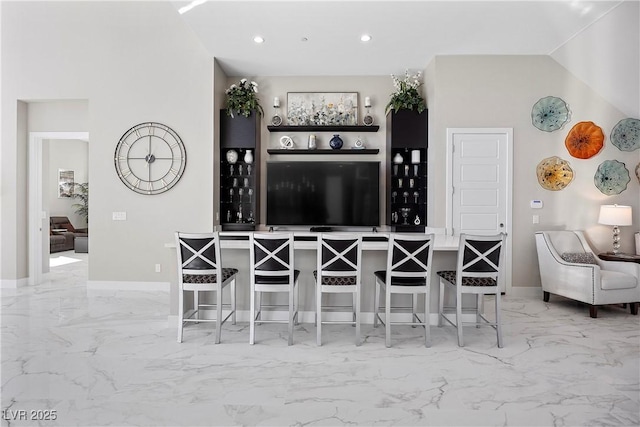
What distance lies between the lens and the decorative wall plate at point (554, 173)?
4883 millimetres

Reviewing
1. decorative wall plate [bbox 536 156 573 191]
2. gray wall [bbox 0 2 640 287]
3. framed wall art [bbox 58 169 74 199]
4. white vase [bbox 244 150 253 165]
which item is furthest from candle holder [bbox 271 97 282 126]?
framed wall art [bbox 58 169 74 199]

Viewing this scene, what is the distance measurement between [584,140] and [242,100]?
476 centimetres

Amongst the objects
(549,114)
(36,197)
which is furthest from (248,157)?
(549,114)

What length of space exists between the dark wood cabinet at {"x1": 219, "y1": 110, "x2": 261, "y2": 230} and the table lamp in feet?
15.4

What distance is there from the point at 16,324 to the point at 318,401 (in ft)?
11.1

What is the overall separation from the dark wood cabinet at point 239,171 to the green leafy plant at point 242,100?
85 mm

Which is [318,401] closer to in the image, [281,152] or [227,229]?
[227,229]

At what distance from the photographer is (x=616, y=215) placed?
14.8 feet

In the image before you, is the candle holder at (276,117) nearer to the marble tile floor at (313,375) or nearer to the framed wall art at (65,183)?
the marble tile floor at (313,375)

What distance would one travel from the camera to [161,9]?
16.6ft

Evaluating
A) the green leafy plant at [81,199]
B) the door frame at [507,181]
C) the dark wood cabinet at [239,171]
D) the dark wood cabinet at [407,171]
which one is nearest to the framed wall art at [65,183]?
the green leafy plant at [81,199]

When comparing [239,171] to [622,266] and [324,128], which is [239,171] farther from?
[622,266]

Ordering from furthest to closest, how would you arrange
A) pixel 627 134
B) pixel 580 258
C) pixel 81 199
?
1. pixel 81 199
2. pixel 627 134
3. pixel 580 258

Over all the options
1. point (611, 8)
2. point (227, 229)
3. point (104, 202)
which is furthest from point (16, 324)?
point (611, 8)
